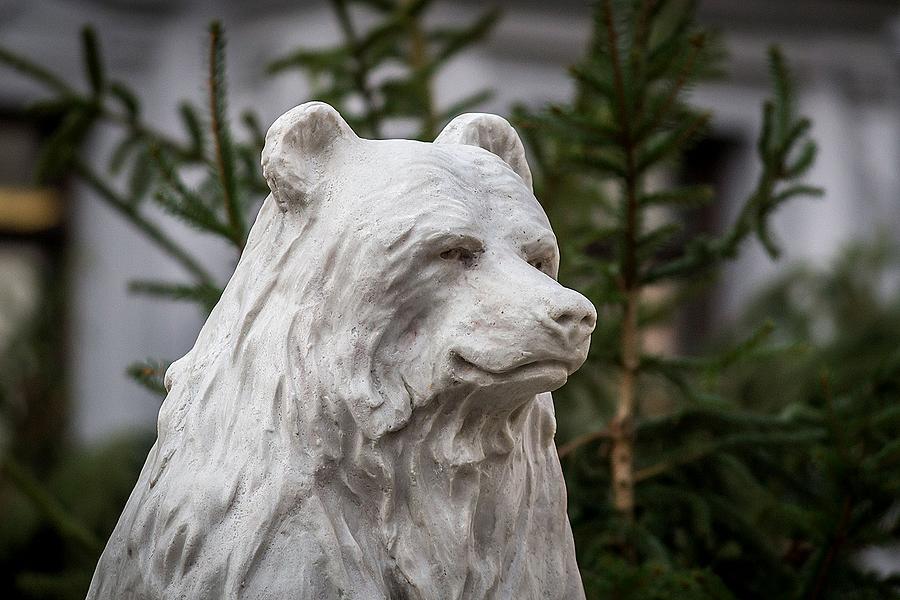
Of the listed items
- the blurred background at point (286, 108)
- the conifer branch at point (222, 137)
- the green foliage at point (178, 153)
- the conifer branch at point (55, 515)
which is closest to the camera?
the conifer branch at point (222, 137)

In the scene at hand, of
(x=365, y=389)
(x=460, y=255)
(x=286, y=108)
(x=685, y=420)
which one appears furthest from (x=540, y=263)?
(x=286, y=108)

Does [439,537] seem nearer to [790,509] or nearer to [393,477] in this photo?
[393,477]

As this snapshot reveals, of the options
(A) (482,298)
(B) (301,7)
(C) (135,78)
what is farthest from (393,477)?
(C) (135,78)

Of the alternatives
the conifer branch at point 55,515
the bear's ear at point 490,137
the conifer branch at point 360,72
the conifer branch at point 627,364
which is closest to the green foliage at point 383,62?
the conifer branch at point 360,72

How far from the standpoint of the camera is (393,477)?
1.53m

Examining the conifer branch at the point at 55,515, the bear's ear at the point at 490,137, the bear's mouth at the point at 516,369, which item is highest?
the bear's ear at the point at 490,137

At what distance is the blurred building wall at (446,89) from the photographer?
6301 mm

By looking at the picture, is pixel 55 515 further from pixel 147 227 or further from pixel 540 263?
pixel 540 263

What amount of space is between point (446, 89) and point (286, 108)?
92 centimetres

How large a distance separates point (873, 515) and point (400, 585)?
3.70 ft

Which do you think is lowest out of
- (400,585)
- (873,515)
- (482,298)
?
(873,515)

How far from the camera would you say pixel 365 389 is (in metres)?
1.51

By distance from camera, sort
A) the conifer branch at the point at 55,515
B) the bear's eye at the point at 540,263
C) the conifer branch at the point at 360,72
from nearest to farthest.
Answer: the bear's eye at the point at 540,263
the conifer branch at the point at 55,515
the conifer branch at the point at 360,72

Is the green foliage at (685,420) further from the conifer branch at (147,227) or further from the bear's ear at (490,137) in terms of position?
the conifer branch at (147,227)
